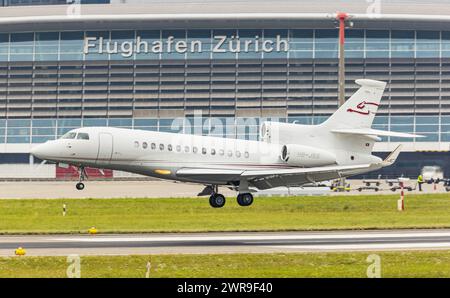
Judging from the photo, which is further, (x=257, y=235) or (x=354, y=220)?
(x=354, y=220)

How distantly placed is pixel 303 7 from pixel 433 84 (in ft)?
83.2

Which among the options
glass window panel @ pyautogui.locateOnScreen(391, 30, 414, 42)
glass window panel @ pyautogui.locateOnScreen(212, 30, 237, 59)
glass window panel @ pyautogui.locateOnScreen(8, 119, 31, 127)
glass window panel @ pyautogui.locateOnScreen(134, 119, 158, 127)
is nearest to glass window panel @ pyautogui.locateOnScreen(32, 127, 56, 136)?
glass window panel @ pyautogui.locateOnScreen(8, 119, 31, 127)

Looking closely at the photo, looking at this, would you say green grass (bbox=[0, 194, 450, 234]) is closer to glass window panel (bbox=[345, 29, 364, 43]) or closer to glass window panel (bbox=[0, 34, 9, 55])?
glass window panel (bbox=[345, 29, 364, 43])

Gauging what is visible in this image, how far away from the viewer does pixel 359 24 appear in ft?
510

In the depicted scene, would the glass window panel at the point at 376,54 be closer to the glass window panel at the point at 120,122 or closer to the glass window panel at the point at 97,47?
the glass window panel at the point at 120,122

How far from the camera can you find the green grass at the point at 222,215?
46.0 meters

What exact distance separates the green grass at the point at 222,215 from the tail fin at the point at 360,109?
547 cm

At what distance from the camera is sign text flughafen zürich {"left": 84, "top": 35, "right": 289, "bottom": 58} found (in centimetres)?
15725

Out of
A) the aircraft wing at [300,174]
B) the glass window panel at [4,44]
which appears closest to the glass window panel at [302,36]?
the glass window panel at [4,44]

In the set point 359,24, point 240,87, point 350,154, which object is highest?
point 359,24

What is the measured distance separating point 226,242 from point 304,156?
59.5ft
